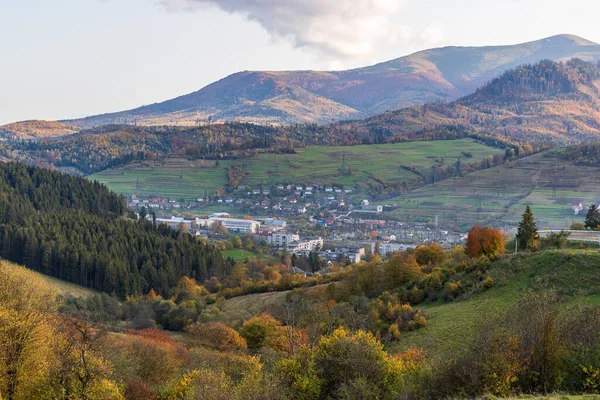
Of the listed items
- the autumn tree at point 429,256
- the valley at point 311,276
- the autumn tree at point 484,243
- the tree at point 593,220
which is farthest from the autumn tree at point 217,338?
the tree at point 593,220

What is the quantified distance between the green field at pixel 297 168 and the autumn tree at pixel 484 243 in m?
103

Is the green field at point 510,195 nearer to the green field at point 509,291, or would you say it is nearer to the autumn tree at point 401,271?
the autumn tree at point 401,271

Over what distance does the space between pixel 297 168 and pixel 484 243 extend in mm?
123514

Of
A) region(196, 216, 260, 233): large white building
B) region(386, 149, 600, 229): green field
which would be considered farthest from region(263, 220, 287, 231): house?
region(386, 149, 600, 229): green field

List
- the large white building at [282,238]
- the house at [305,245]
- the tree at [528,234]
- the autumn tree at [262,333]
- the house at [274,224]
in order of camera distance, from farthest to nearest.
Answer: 1. the house at [274,224]
2. the large white building at [282,238]
3. the house at [305,245]
4. the tree at [528,234]
5. the autumn tree at [262,333]

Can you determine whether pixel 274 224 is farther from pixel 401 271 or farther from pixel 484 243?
pixel 484 243

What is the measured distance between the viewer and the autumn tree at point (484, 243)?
142 feet

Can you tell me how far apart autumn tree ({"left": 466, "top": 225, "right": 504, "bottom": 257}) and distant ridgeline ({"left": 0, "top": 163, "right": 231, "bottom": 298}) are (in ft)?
134

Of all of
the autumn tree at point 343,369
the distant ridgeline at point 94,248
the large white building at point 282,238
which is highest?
the autumn tree at point 343,369

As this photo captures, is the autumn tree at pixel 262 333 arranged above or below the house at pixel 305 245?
above

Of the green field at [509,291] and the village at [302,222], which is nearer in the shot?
the green field at [509,291]

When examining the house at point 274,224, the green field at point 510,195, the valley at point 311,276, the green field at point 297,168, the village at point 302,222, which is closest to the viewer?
the valley at point 311,276

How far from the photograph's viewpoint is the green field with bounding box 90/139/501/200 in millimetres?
154875

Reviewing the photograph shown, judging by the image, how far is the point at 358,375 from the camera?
68.3 ft
